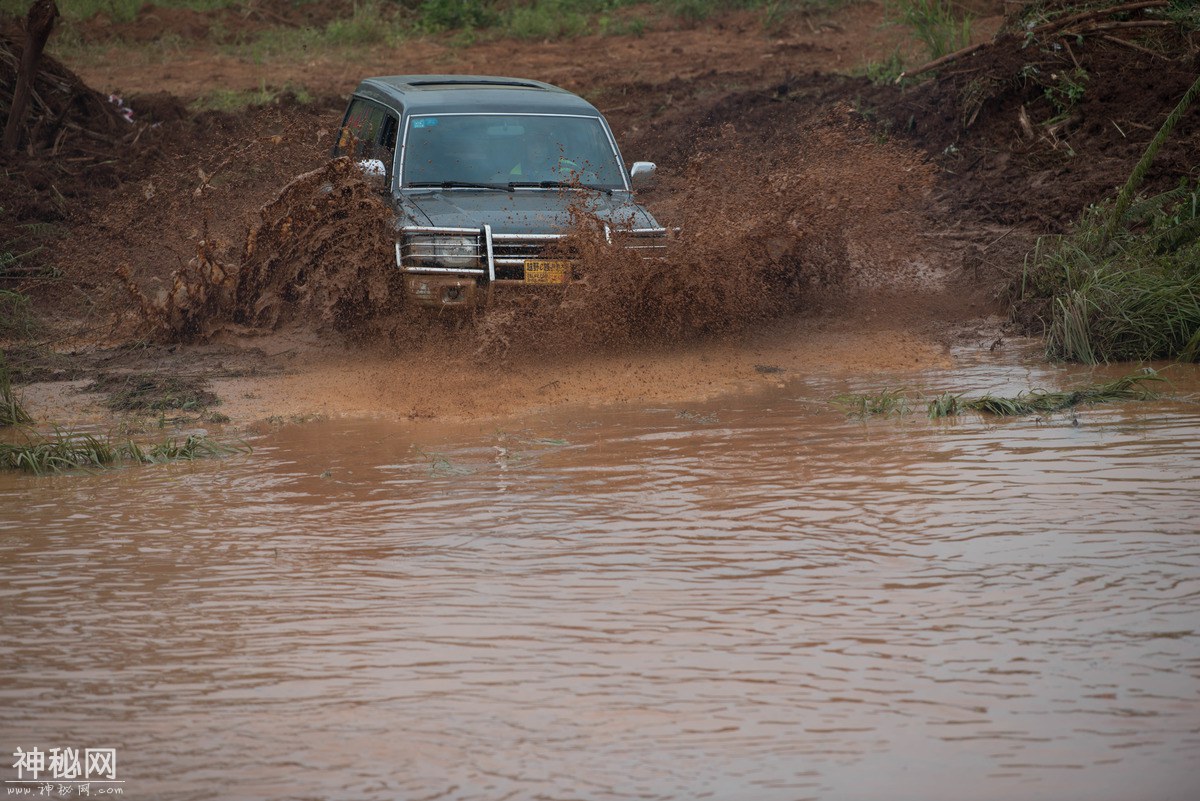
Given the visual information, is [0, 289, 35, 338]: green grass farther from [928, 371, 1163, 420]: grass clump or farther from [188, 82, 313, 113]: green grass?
[188, 82, 313, 113]: green grass

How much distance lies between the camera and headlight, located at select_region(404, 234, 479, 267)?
307 inches

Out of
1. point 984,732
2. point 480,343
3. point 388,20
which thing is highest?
point 388,20

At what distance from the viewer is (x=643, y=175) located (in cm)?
855

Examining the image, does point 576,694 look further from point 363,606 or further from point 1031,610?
point 1031,610

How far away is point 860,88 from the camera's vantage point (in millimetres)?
14750

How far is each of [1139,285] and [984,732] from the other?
5.73 m

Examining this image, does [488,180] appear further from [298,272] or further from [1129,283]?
[1129,283]

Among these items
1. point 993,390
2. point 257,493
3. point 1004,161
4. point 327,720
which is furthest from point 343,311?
point 1004,161

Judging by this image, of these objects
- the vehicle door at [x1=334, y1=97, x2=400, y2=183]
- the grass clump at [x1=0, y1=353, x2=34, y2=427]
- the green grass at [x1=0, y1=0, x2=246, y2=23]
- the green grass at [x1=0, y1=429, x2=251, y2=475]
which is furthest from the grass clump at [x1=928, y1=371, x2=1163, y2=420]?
the green grass at [x1=0, y1=0, x2=246, y2=23]

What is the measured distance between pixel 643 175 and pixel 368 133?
7.63 ft

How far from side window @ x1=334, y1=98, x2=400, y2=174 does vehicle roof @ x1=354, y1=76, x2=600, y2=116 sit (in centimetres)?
12

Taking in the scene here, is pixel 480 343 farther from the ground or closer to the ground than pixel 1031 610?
farther from the ground

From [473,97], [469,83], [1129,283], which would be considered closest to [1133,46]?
[1129,283]

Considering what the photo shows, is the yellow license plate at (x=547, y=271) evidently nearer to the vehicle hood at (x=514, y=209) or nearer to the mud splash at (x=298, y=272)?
the vehicle hood at (x=514, y=209)
